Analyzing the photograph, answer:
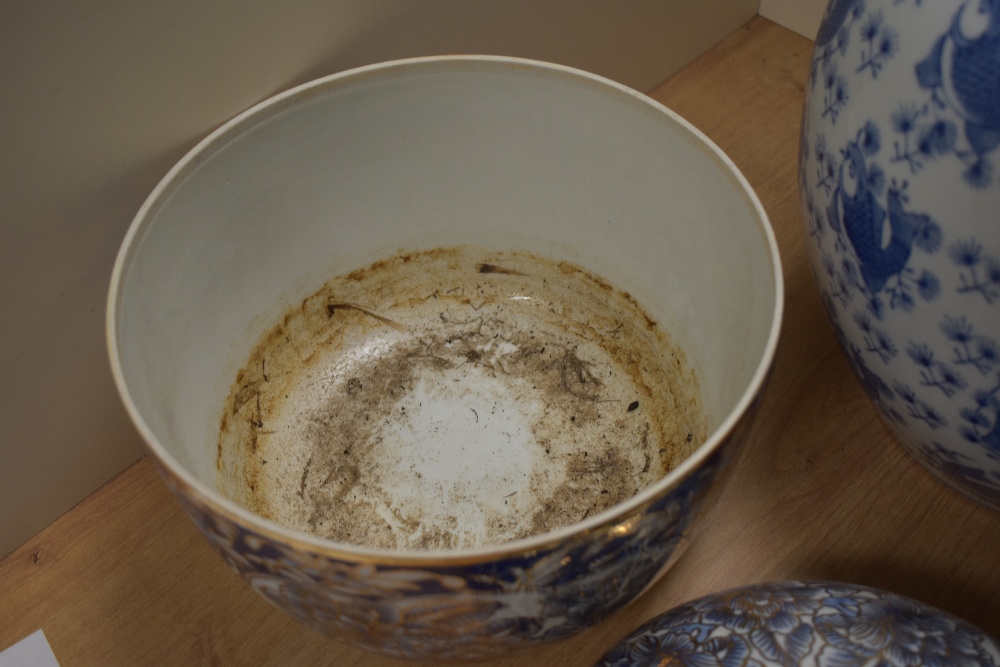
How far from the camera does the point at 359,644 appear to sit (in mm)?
347

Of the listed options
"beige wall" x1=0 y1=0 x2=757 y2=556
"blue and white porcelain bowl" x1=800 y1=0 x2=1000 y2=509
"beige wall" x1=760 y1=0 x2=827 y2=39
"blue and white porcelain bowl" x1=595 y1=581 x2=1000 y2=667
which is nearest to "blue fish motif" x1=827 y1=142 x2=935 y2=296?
"blue and white porcelain bowl" x1=800 y1=0 x2=1000 y2=509

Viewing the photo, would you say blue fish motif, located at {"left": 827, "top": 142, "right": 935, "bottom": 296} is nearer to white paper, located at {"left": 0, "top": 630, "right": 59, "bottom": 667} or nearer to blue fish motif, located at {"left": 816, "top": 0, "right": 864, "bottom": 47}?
blue fish motif, located at {"left": 816, "top": 0, "right": 864, "bottom": 47}

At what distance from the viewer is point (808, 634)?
13.3 inches

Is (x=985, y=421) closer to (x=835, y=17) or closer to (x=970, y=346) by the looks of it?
(x=970, y=346)

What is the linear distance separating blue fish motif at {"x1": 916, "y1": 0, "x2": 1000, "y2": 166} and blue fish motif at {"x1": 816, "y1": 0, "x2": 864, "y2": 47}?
42 millimetres

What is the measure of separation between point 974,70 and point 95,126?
35 cm

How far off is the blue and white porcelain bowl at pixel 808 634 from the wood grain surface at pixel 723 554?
7 centimetres

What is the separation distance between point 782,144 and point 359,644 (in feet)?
1.45

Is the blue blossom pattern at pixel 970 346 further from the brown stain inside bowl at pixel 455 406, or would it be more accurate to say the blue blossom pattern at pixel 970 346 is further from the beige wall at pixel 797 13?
the beige wall at pixel 797 13

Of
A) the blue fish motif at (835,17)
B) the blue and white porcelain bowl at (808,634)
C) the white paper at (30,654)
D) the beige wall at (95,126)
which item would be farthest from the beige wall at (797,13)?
the white paper at (30,654)

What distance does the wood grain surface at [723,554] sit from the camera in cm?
45

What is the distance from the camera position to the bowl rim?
270 millimetres

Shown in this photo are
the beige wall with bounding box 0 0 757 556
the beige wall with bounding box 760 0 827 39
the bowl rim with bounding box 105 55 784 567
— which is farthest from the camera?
the beige wall with bounding box 760 0 827 39

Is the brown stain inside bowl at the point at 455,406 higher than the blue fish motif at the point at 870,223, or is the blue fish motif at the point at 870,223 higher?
the blue fish motif at the point at 870,223
